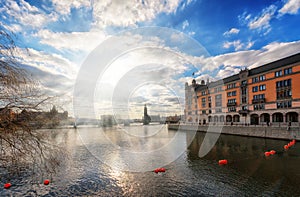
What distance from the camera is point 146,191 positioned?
14023mm

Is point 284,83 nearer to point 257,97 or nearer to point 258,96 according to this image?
point 258,96

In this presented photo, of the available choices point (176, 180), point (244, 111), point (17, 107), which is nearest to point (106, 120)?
point (244, 111)

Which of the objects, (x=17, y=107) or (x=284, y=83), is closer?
(x=17, y=107)

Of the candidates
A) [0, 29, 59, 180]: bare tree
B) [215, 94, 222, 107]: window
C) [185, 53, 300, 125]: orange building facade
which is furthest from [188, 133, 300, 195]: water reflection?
[215, 94, 222, 107]: window

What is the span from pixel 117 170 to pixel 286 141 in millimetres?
33239

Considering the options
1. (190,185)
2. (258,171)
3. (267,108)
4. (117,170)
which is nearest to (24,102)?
(190,185)

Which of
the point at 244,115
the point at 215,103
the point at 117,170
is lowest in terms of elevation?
the point at 117,170

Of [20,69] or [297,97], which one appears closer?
[20,69]

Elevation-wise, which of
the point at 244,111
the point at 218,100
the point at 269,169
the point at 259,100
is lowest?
the point at 269,169

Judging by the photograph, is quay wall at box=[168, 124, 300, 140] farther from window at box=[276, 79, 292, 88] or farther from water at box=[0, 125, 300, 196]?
water at box=[0, 125, 300, 196]

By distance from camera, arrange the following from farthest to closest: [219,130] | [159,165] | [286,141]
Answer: [219,130], [286,141], [159,165]

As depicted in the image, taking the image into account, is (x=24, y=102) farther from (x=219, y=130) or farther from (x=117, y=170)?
(x=219, y=130)

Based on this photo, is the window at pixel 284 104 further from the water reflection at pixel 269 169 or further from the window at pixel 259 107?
the water reflection at pixel 269 169

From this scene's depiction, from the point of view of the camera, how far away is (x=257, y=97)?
5000cm
